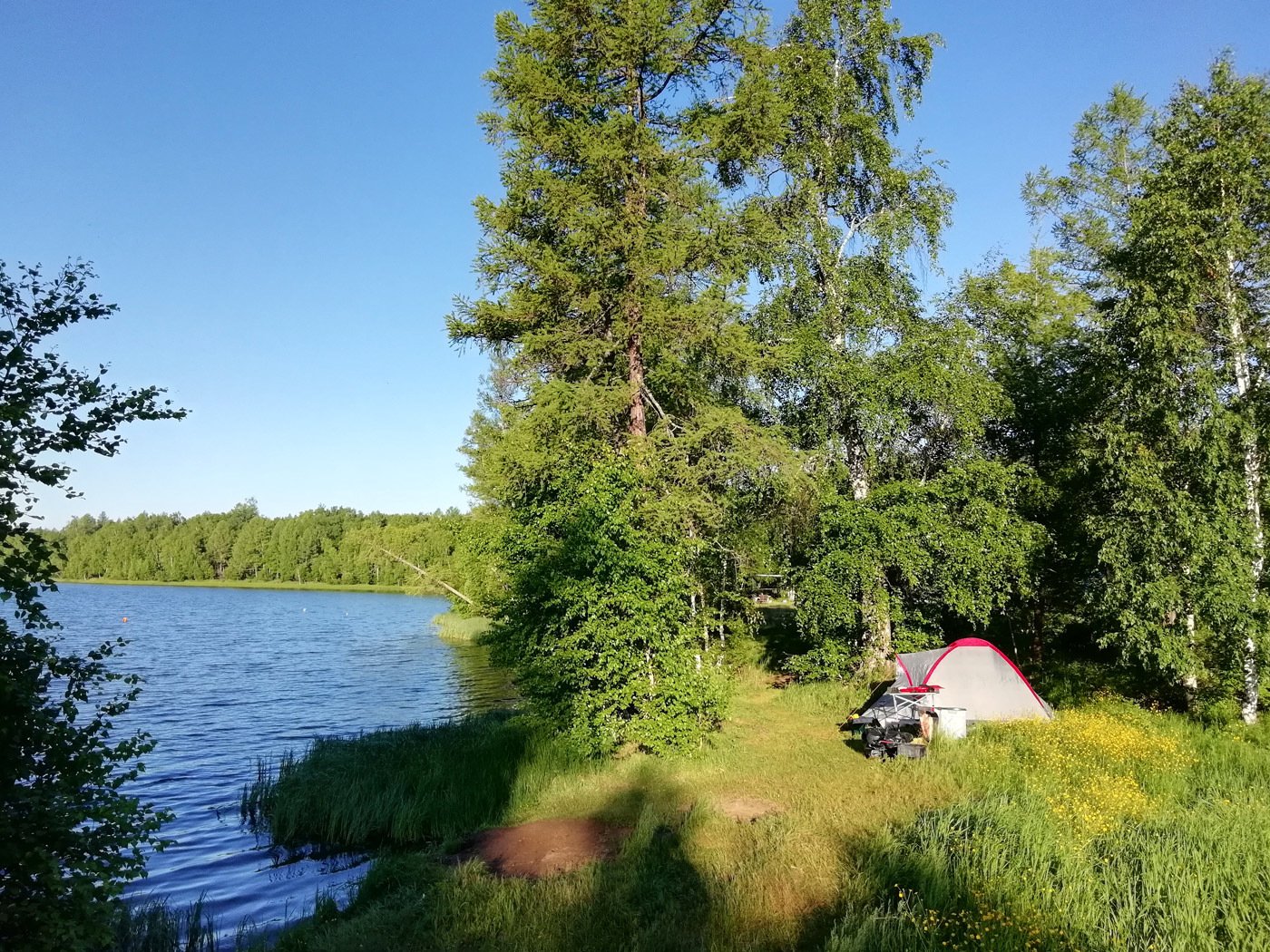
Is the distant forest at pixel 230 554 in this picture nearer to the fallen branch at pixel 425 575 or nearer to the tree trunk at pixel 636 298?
the fallen branch at pixel 425 575

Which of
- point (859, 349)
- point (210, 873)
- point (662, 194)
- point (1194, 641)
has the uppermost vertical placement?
point (662, 194)

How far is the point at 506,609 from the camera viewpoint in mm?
15773

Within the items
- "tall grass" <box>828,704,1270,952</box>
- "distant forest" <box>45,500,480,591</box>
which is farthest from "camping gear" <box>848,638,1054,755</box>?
"distant forest" <box>45,500,480,591</box>

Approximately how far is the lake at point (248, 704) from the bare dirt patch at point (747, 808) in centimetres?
566

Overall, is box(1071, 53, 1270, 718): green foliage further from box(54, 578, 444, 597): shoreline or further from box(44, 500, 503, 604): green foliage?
box(44, 500, 503, 604): green foliage

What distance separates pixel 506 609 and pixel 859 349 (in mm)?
12630

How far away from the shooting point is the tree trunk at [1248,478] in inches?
557

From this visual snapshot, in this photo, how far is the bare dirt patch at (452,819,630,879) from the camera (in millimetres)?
10055

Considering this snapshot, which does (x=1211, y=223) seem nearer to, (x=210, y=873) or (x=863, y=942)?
(x=863, y=942)

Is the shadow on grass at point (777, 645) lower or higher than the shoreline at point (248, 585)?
higher

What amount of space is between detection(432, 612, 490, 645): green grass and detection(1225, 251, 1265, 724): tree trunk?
3771cm

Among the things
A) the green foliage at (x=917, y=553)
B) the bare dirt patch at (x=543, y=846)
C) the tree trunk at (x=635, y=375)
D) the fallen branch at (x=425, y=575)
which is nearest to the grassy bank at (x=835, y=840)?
the bare dirt patch at (x=543, y=846)

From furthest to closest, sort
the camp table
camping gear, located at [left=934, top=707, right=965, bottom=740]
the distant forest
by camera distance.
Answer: the distant forest < the camp table < camping gear, located at [left=934, top=707, right=965, bottom=740]

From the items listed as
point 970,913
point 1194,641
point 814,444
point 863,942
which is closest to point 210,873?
point 863,942
